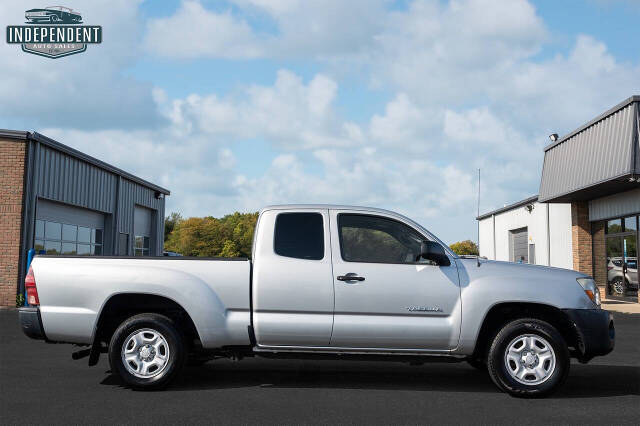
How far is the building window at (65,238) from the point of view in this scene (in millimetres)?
20862

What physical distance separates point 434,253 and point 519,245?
90.6 ft

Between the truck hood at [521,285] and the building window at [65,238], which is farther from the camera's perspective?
the building window at [65,238]

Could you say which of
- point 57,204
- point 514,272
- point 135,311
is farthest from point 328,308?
point 57,204

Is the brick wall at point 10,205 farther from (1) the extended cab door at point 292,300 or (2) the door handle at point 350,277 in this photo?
(2) the door handle at point 350,277

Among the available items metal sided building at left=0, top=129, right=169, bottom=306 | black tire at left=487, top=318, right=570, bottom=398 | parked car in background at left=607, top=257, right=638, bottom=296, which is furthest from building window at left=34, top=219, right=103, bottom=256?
parked car in background at left=607, top=257, right=638, bottom=296

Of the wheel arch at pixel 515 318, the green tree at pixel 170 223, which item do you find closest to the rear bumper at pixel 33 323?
the wheel arch at pixel 515 318

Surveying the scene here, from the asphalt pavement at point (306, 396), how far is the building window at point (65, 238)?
12.2 m

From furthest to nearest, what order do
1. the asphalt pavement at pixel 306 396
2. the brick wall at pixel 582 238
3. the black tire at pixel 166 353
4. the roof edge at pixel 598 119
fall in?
the brick wall at pixel 582 238 → the roof edge at pixel 598 119 → the black tire at pixel 166 353 → the asphalt pavement at pixel 306 396

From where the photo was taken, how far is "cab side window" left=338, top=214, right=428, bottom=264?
283 inches

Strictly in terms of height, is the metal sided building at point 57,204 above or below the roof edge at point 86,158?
below

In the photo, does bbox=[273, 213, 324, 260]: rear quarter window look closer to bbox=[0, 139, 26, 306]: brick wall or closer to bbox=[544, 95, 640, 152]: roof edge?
bbox=[544, 95, 640, 152]: roof edge

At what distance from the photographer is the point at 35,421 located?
5723 mm

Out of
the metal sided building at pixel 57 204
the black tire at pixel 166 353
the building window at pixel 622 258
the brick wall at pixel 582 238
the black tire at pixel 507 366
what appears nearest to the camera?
the black tire at pixel 507 366

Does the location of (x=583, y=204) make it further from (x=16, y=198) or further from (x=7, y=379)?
(x=7, y=379)
